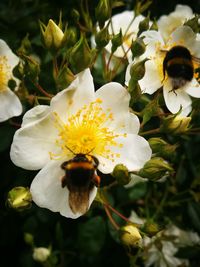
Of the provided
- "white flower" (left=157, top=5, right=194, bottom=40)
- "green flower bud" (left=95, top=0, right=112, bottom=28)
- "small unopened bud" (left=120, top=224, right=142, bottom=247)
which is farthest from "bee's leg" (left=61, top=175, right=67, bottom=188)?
"white flower" (left=157, top=5, right=194, bottom=40)

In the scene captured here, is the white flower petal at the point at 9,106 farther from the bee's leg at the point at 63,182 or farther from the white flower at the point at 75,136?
the bee's leg at the point at 63,182

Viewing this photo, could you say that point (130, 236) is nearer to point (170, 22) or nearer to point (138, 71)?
point (138, 71)

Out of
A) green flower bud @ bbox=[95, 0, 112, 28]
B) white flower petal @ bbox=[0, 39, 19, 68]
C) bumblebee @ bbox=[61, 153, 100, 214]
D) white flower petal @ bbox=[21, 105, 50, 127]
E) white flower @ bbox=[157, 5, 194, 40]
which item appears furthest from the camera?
white flower @ bbox=[157, 5, 194, 40]

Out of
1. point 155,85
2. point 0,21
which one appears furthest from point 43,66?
point 155,85

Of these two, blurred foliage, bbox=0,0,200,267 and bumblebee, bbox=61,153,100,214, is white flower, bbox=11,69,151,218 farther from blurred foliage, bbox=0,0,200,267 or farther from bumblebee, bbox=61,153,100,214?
blurred foliage, bbox=0,0,200,267

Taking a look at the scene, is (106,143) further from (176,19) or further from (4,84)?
(176,19)

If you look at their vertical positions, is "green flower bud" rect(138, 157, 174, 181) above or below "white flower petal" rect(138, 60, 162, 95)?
below

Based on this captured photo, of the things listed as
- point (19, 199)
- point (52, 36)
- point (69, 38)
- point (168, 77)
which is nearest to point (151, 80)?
point (168, 77)
